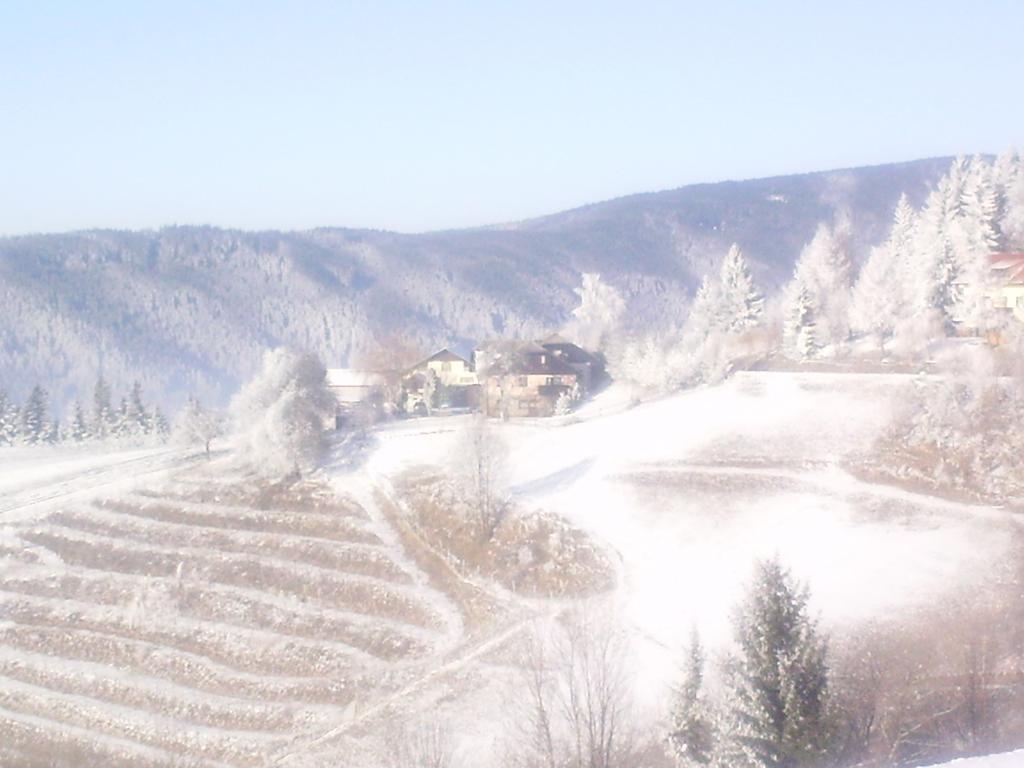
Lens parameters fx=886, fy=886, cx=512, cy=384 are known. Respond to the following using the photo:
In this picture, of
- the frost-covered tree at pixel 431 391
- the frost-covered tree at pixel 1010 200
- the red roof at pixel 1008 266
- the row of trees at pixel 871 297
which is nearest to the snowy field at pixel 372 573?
the row of trees at pixel 871 297

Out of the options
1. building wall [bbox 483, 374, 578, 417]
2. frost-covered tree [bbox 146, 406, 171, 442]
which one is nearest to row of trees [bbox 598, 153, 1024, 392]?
building wall [bbox 483, 374, 578, 417]

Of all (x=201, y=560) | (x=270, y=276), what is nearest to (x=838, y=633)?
(x=201, y=560)

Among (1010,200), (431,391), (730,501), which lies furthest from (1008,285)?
(431,391)

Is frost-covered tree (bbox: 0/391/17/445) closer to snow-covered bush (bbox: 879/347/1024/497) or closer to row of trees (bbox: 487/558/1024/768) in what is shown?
row of trees (bbox: 487/558/1024/768)

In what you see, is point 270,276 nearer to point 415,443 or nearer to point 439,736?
point 415,443

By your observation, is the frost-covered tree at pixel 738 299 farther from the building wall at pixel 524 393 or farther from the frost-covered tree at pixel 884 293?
the building wall at pixel 524 393

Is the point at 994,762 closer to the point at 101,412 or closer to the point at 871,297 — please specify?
the point at 871,297
